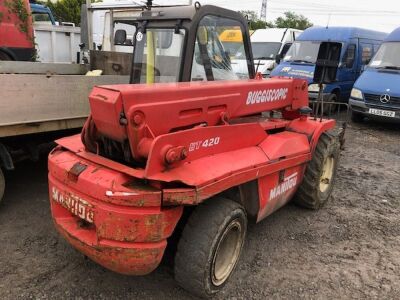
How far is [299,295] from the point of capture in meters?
3.05

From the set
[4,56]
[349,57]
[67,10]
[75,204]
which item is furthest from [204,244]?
[67,10]

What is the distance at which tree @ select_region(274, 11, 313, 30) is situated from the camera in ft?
137

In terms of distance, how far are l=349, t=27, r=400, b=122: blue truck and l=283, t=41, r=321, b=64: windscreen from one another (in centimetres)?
150

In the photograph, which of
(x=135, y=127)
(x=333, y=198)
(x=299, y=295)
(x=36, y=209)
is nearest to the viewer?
(x=135, y=127)

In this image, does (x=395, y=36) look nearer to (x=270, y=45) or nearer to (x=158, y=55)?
(x=270, y=45)

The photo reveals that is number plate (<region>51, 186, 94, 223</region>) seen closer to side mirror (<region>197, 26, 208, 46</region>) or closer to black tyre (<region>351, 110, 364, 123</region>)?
side mirror (<region>197, 26, 208, 46</region>)

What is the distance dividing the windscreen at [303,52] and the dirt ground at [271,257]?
6.06 meters

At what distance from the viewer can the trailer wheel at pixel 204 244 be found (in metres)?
2.70

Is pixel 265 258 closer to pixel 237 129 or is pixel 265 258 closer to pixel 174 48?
pixel 237 129

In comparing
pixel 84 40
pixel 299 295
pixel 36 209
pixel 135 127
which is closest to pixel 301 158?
pixel 299 295

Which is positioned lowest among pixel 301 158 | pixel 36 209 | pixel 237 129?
pixel 36 209

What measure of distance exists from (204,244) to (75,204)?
0.88 m

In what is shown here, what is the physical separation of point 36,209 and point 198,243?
2.26 metres

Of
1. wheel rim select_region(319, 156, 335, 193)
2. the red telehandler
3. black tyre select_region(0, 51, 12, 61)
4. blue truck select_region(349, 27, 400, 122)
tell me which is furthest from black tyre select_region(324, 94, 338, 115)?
black tyre select_region(0, 51, 12, 61)
